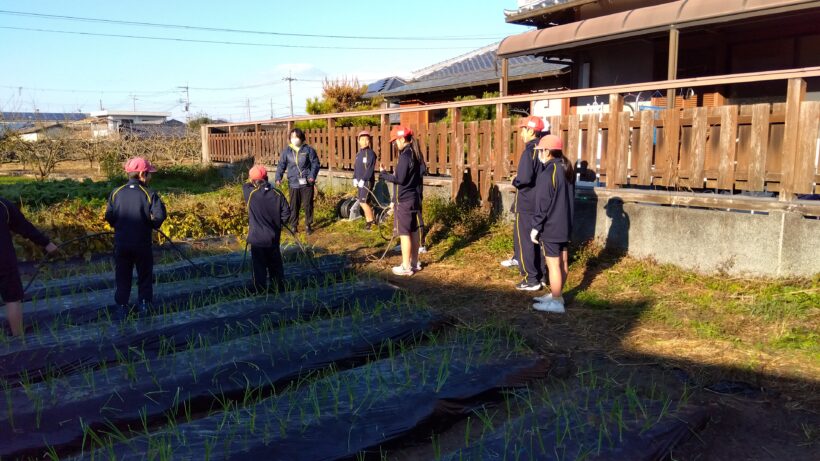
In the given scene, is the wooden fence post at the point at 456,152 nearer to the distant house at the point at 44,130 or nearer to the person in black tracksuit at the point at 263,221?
the person in black tracksuit at the point at 263,221

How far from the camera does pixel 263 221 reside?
6.04 meters

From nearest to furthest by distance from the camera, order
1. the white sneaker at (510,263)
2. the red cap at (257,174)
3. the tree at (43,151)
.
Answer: the red cap at (257,174), the white sneaker at (510,263), the tree at (43,151)

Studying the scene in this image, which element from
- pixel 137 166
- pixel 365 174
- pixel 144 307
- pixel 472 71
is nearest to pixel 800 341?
pixel 144 307

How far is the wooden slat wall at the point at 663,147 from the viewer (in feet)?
19.0

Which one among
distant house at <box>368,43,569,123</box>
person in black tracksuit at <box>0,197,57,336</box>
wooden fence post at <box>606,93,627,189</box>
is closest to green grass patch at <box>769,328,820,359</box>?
wooden fence post at <box>606,93,627,189</box>

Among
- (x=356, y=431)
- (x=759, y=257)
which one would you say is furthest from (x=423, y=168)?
(x=356, y=431)

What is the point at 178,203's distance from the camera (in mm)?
11734

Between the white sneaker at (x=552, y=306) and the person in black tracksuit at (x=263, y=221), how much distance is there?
257cm

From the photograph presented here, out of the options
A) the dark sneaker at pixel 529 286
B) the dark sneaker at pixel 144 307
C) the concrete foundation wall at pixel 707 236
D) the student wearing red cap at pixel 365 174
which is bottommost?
the dark sneaker at pixel 529 286

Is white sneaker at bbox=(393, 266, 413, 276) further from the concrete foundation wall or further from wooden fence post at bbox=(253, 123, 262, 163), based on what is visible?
wooden fence post at bbox=(253, 123, 262, 163)

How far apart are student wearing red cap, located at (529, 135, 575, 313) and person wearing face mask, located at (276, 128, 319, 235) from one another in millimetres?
4877

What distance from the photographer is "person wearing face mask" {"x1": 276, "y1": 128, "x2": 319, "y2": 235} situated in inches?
380

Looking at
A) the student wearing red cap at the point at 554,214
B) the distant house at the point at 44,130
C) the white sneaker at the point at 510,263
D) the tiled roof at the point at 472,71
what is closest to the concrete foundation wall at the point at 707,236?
the white sneaker at the point at 510,263

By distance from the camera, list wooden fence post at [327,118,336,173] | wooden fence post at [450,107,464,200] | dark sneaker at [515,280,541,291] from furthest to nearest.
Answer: wooden fence post at [327,118,336,173]
wooden fence post at [450,107,464,200]
dark sneaker at [515,280,541,291]
